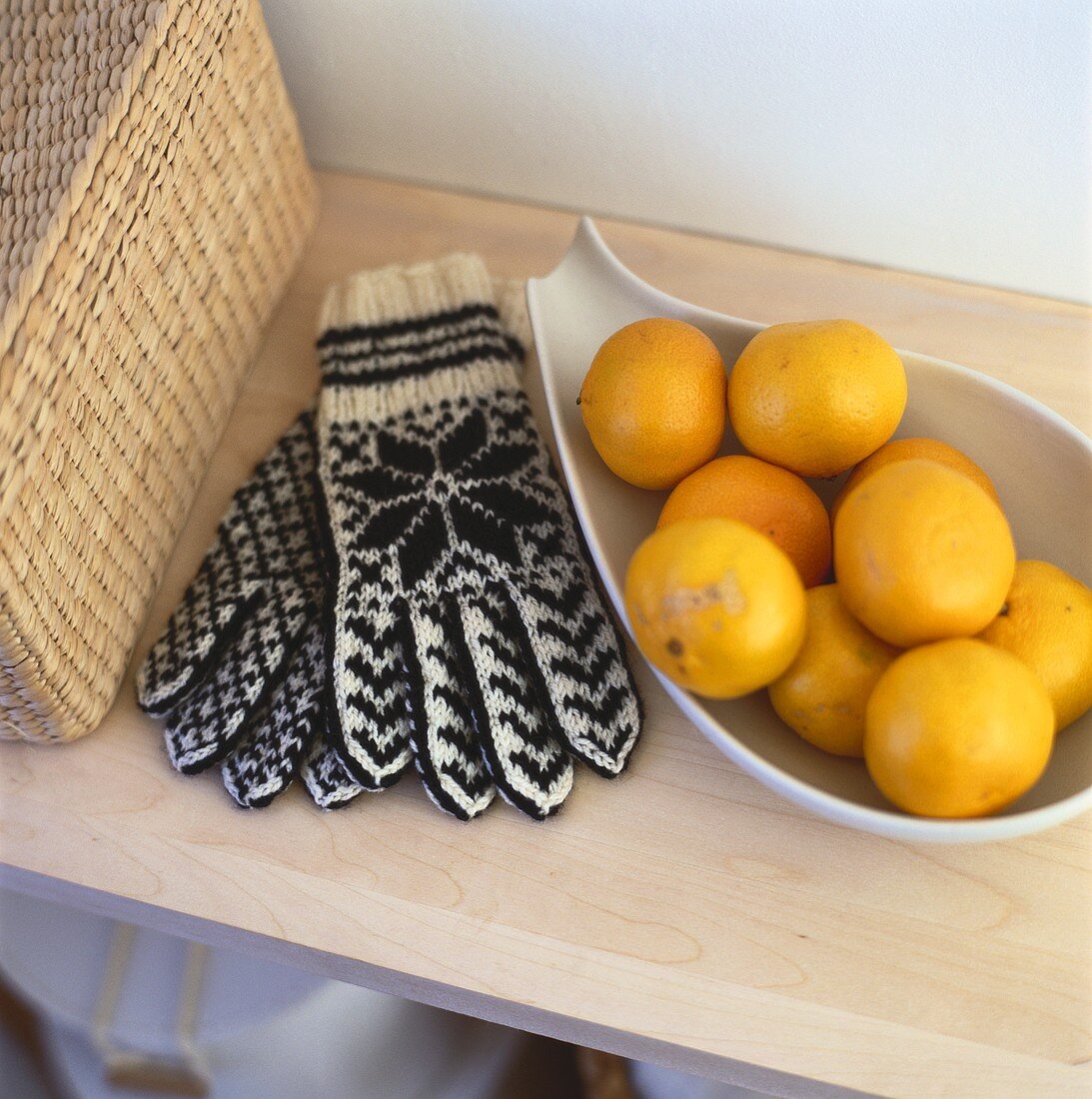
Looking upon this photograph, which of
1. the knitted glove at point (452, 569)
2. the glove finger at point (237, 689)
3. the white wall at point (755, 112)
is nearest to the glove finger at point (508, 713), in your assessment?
the knitted glove at point (452, 569)

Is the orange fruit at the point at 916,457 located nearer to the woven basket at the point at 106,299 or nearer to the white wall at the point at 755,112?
the white wall at the point at 755,112

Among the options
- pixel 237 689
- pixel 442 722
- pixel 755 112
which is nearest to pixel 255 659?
pixel 237 689

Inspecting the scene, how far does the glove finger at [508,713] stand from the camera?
514mm

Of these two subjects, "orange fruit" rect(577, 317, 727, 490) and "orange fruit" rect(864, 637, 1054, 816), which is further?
"orange fruit" rect(577, 317, 727, 490)

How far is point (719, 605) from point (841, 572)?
8 centimetres

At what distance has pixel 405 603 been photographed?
0.57 metres

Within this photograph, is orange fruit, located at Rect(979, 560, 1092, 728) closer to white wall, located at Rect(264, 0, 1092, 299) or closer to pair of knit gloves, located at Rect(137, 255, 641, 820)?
pair of knit gloves, located at Rect(137, 255, 641, 820)

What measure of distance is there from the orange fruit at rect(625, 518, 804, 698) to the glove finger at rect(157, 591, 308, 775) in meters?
0.25

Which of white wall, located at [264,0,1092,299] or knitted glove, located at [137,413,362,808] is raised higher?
white wall, located at [264,0,1092,299]

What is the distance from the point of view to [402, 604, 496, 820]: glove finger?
1.70 ft

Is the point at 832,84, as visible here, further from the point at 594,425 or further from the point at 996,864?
the point at 996,864

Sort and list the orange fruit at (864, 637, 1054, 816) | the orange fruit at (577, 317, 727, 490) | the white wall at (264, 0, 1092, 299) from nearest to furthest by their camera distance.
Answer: the orange fruit at (864, 637, 1054, 816)
the orange fruit at (577, 317, 727, 490)
the white wall at (264, 0, 1092, 299)

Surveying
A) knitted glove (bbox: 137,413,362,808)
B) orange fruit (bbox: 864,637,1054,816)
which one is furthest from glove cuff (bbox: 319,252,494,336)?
orange fruit (bbox: 864,637,1054,816)

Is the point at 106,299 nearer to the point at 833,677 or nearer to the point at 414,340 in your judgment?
the point at 414,340
